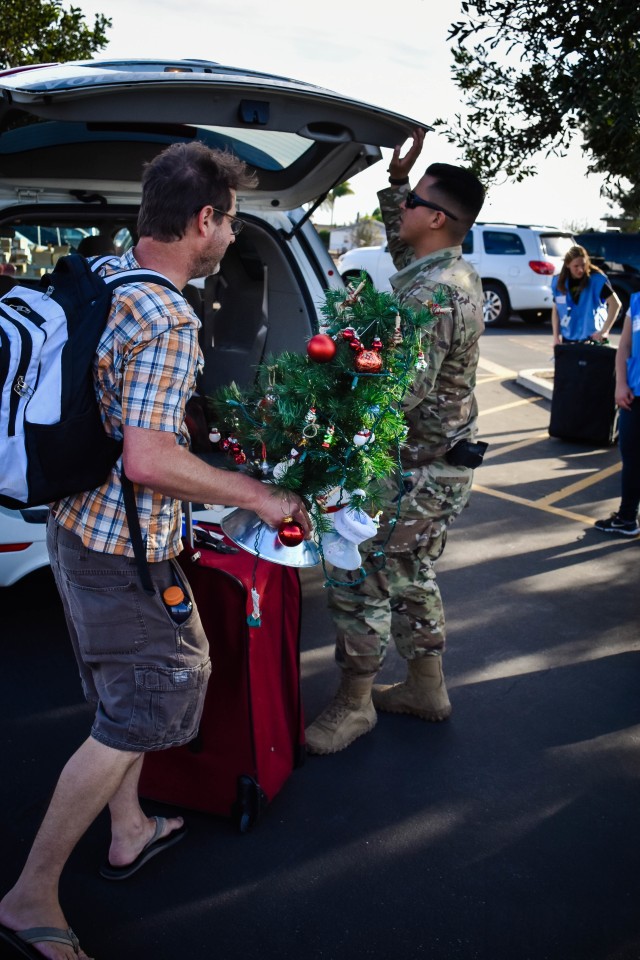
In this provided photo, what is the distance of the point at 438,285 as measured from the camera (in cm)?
300

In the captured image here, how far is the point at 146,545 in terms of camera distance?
2211 millimetres

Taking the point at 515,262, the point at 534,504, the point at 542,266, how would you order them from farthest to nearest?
the point at 515,262 < the point at 542,266 < the point at 534,504

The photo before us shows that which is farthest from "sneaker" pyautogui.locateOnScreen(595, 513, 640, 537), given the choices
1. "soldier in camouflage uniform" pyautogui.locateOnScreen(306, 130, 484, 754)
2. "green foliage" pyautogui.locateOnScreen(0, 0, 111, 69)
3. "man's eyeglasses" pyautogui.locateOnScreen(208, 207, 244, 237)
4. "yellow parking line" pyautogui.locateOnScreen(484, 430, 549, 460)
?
A: "green foliage" pyautogui.locateOnScreen(0, 0, 111, 69)

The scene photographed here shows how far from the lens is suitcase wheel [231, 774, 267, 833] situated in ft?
9.21

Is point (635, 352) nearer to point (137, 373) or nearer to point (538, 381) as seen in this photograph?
point (137, 373)

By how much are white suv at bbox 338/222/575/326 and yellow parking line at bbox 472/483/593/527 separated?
34.5 ft

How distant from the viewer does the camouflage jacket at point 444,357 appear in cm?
297

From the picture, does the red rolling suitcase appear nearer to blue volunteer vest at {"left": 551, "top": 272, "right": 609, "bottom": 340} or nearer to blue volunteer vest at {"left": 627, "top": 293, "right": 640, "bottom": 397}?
blue volunteer vest at {"left": 627, "top": 293, "right": 640, "bottom": 397}

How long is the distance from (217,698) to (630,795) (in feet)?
5.10

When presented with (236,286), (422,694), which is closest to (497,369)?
(236,286)

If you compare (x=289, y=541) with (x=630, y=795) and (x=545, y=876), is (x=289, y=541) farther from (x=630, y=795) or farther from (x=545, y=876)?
(x=630, y=795)

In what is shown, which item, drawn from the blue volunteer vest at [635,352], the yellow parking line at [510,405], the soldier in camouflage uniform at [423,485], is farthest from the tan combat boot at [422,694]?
the yellow parking line at [510,405]

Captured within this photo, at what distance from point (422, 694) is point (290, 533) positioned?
5.23ft

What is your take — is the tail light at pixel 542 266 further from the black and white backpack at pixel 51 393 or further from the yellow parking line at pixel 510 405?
the black and white backpack at pixel 51 393
